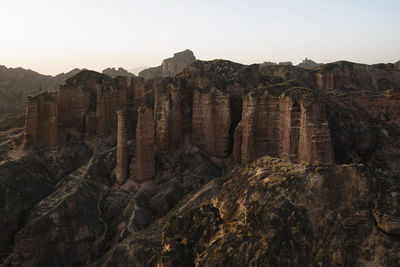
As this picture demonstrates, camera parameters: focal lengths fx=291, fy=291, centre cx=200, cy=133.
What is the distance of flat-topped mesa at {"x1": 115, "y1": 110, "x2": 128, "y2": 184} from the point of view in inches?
1172

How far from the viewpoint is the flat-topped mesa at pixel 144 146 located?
29.8 m

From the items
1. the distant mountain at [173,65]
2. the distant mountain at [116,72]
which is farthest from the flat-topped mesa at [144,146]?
the distant mountain at [116,72]

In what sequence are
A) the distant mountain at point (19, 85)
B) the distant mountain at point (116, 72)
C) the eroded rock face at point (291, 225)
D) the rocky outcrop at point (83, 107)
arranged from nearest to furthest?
the eroded rock face at point (291, 225) → the rocky outcrop at point (83, 107) → the distant mountain at point (19, 85) → the distant mountain at point (116, 72)

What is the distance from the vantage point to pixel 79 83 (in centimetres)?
3834

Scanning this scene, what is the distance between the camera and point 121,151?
30.2 m

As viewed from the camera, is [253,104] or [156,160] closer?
[253,104]

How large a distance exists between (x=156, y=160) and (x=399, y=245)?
89.3ft

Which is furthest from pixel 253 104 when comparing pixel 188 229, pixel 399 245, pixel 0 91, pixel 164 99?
pixel 0 91

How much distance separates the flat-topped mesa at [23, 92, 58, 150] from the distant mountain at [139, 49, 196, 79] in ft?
229

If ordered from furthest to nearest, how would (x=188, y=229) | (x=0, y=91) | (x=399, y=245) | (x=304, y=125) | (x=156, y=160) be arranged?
(x=0, y=91) < (x=156, y=160) < (x=304, y=125) < (x=188, y=229) < (x=399, y=245)

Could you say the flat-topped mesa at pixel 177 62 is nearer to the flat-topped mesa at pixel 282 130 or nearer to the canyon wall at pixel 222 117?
the canyon wall at pixel 222 117

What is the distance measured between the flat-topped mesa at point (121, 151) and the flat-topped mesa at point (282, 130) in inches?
453

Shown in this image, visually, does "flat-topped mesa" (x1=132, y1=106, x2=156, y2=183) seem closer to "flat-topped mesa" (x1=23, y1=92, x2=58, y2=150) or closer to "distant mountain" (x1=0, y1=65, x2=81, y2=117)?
"flat-topped mesa" (x1=23, y1=92, x2=58, y2=150)

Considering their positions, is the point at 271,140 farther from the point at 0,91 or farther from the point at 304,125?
the point at 0,91
